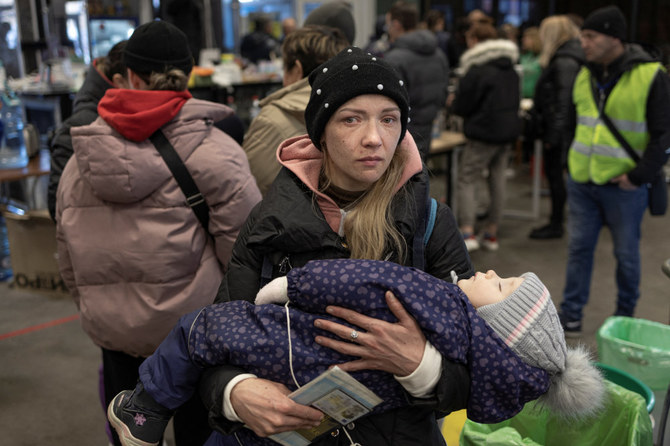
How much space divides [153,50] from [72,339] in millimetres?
2488

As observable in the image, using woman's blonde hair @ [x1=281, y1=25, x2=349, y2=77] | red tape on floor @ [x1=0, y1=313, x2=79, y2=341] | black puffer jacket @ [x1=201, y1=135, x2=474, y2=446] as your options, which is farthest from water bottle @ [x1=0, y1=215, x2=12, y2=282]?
black puffer jacket @ [x1=201, y1=135, x2=474, y2=446]

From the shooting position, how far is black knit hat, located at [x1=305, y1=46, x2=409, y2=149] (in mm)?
1338

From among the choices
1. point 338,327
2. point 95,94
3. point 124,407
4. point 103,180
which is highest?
point 95,94

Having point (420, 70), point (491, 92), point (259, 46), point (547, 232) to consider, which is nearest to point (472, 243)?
point (547, 232)

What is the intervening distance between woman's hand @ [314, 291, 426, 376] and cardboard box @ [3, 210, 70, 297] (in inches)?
133

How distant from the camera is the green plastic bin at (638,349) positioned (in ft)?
8.73

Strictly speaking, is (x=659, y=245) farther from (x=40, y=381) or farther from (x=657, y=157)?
(x=40, y=381)

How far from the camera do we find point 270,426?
1.22 metres

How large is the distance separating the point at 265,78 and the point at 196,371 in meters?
6.17

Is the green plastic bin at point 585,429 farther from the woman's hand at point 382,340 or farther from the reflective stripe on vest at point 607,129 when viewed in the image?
the reflective stripe on vest at point 607,129

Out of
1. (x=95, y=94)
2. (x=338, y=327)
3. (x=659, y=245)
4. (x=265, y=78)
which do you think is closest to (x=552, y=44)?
(x=659, y=245)

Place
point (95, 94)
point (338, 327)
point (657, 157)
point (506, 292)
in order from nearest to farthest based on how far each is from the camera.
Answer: point (338, 327) → point (506, 292) → point (95, 94) → point (657, 157)

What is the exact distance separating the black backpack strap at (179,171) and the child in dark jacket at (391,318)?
2.33 feet

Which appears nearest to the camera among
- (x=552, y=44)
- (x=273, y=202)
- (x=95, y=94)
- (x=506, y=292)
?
(x=506, y=292)
